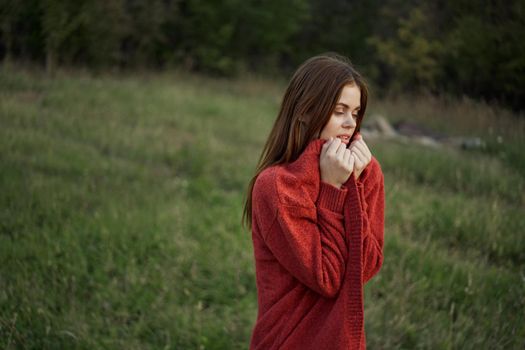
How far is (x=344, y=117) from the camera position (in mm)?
1803

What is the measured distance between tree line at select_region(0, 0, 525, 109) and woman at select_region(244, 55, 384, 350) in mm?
8658

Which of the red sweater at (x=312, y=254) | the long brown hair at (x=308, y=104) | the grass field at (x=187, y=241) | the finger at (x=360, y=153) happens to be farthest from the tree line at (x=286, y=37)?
→ the red sweater at (x=312, y=254)

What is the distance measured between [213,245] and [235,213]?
2.22 ft

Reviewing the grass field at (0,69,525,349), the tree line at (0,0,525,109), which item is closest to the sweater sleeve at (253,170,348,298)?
the grass field at (0,69,525,349)

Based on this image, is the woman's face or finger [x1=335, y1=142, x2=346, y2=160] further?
the woman's face

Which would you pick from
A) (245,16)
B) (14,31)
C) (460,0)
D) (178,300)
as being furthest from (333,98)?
(245,16)

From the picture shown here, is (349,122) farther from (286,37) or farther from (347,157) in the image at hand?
(286,37)

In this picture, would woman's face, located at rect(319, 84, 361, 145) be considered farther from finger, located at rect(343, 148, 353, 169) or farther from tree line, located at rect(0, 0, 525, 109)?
tree line, located at rect(0, 0, 525, 109)

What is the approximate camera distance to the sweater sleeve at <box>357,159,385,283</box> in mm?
1699

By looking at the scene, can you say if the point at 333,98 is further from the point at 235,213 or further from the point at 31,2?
the point at 31,2

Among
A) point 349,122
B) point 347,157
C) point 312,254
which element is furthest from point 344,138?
point 312,254

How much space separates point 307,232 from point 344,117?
476 mm

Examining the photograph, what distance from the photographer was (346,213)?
1.65m

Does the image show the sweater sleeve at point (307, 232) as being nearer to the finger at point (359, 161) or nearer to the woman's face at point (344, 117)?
the finger at point (359, 161)
